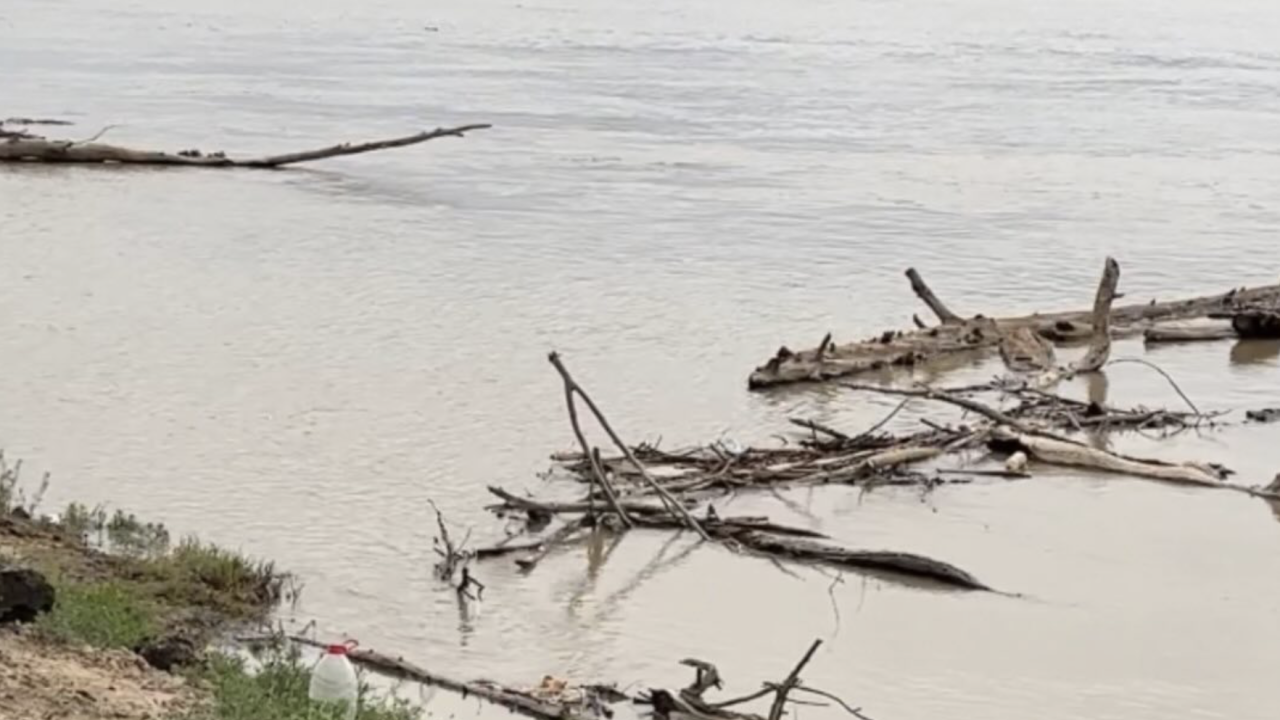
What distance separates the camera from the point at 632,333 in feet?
58.3

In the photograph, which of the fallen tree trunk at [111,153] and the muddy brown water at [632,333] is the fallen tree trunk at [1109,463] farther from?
the fallen tree trunk at [111,153]

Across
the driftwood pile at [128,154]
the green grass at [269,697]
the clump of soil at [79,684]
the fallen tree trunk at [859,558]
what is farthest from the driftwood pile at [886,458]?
the driftwood pile at [128,154]

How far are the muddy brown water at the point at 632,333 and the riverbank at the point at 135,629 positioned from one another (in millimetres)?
603

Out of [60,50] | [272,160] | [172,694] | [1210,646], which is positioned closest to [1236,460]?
[1210,646]

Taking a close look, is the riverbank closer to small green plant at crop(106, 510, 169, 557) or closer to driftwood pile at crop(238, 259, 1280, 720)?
small green plant at crop(106, 510, 169, 557)

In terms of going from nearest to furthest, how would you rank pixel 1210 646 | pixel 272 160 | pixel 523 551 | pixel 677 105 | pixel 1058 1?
pixel 1210 646 → pixel 523 551 → pixel 272 160 → pixel 677 105 → pixel 1058 1

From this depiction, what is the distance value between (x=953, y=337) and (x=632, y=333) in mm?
3030

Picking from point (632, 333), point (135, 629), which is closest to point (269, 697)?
point (135, 629)

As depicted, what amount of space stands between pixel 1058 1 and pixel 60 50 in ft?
200

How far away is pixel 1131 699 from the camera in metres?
9.30

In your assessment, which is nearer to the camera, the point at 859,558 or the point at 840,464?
the point at 859,558

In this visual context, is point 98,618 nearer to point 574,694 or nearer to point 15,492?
point 574,694

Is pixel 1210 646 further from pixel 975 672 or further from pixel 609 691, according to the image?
pixel 609 691

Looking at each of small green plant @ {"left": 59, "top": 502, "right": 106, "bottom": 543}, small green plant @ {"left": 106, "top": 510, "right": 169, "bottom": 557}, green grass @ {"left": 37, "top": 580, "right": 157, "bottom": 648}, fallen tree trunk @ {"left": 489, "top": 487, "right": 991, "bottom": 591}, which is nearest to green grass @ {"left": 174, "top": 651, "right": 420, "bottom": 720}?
green grass @ {"left": 37, "top": 580, "right": 157, "bottom": 648}
